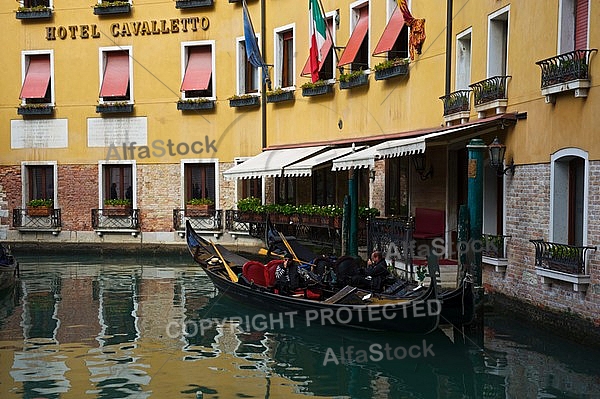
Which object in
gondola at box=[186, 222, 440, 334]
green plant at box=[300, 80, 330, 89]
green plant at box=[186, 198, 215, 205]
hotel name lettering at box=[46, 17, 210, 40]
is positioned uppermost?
hotel name lettering at box=[46, 17, 210, 40]

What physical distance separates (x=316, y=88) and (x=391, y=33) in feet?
8.30

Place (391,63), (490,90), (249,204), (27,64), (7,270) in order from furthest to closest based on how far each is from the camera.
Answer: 1. (27,64)
2. (249,204)
3. (7,270)
4. (391,63)
5. (490,90)

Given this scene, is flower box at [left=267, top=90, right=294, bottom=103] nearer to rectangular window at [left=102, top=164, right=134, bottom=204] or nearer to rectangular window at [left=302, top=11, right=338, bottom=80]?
rectangular window at [left=302, top=11, right=338, bottom=80]

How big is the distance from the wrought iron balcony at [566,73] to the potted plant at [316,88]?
5.96 meters

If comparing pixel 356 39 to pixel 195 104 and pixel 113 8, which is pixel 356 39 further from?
pixel 113 8

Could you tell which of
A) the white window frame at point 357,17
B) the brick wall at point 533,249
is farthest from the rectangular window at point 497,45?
the white window frame at point 357,17

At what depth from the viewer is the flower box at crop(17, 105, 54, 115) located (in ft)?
58.4

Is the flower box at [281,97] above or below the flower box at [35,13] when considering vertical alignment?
below

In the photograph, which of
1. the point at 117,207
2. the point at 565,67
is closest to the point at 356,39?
the point at 565,67

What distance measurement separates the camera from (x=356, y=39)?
532 inches

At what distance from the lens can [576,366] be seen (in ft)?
24.3

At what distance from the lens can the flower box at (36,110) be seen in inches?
701

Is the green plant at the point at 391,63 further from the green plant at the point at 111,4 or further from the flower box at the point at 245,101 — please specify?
the green plant at the point at 111,4

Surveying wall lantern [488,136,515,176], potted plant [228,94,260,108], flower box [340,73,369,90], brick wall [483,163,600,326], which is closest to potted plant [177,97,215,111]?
potted plant [228,94,260,108]
